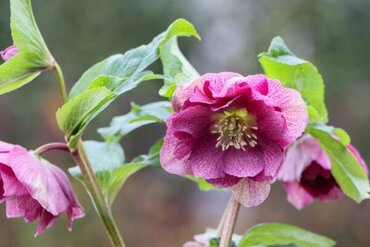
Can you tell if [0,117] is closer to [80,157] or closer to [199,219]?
[199,219]

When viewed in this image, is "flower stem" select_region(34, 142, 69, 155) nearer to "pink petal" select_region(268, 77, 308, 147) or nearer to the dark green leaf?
the dark green leaf

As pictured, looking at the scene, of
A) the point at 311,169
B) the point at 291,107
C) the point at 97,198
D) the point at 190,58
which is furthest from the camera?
the point at 190,58

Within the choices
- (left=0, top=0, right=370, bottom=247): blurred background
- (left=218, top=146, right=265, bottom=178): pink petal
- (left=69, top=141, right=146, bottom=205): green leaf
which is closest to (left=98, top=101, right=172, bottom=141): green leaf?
(left=69, top=141, right=146, bottom=205): green leaf

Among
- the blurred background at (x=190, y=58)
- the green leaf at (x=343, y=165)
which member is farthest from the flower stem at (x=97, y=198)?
the blurred background at (x=190, y=58)

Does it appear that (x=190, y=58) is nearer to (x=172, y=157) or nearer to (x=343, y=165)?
(x=343, y=165)

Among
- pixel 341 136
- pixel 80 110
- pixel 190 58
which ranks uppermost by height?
pixel 80 110

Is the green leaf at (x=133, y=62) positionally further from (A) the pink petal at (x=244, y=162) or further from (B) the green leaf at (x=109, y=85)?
(A) the pink petal at (x=244, y=162)

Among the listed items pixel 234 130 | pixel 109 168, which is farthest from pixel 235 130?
pixel 109 168
